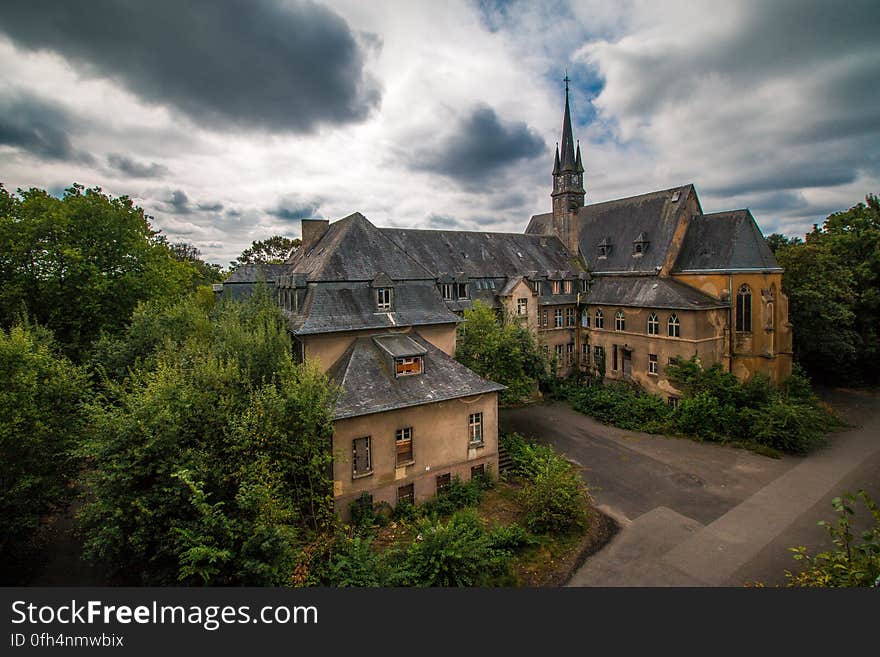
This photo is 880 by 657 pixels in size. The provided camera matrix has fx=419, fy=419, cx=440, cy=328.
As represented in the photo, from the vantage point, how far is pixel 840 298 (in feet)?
114

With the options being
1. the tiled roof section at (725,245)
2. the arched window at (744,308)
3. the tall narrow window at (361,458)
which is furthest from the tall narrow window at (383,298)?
the arched window at (744,308)

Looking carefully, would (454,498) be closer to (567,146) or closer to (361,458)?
(361,458)

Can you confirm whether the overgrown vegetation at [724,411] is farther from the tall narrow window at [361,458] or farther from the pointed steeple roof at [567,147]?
the pointed steeple roof at [567,147]

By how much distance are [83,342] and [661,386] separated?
126ft

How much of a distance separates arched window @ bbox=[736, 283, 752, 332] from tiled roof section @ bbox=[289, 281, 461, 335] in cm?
2124

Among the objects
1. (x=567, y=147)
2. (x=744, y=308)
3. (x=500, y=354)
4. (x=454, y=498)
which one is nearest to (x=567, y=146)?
(x=567, y=147)

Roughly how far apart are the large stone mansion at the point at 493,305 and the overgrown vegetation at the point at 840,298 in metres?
5.65

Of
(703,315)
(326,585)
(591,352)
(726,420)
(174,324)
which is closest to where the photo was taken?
(326,585)

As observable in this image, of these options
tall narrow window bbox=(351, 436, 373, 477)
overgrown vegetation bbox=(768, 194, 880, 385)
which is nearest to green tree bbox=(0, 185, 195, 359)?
tall narrow window bbox=(351, 436, 373, 477)

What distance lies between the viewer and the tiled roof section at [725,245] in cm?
2931

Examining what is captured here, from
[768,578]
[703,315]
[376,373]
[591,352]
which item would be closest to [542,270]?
[591,352]

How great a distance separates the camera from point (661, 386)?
1176 inches

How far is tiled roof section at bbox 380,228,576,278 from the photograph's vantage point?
1319 inches

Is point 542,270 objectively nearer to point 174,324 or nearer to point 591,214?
point 591,214
